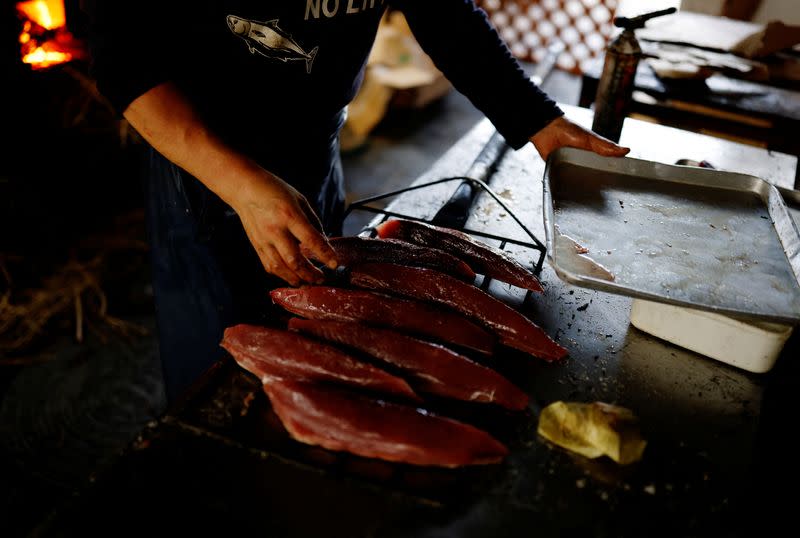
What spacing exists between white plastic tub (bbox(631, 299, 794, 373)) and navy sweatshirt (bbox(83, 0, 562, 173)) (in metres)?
0.98

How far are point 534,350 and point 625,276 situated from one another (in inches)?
13.5

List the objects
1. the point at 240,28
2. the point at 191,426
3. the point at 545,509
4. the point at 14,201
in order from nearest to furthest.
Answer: the point at 545,509 → the point at 191,426 → the point at 240,28 → the point at 14,201

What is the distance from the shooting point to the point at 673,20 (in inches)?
184

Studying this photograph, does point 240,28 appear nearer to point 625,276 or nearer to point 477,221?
point 477,221

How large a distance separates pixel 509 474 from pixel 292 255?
2.69 ft

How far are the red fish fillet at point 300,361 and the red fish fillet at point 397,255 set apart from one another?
0.40 meters

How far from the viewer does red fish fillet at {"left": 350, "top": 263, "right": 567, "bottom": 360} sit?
1688mm

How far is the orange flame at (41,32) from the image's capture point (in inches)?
123

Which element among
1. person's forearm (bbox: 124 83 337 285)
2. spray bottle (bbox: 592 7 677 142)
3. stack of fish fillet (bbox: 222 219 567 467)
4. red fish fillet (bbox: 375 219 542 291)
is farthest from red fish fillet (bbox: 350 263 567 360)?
spray bottle (bbox: 592 7 677 142)

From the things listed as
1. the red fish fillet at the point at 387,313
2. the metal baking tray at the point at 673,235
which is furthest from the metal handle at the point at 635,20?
the red fish fillet at the point at 387,313

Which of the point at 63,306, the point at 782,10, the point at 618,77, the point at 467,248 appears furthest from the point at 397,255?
the point at 782,10

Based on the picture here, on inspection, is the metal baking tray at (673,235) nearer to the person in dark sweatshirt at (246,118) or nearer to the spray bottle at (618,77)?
the person in dark sweatshirt at (246,118)

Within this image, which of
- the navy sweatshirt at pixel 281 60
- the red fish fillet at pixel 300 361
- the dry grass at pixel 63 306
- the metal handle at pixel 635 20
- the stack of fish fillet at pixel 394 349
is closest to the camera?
the stack of fish fillet at pixel 394 349

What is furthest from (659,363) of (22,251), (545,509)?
(22,251)
